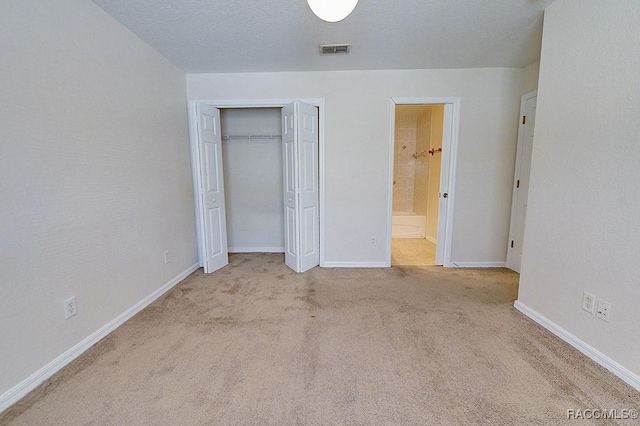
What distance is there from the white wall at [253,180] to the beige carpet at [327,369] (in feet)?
5.31

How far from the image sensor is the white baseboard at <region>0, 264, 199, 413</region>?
4.22 feet

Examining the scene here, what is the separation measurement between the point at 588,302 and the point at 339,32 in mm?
2755

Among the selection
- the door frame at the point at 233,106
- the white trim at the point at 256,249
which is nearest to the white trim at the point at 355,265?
the door frame at the point at 233,106

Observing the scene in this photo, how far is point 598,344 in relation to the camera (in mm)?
1555

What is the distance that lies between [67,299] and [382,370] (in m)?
2.06

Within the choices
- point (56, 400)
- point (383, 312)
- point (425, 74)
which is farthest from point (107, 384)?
point (425, 74)

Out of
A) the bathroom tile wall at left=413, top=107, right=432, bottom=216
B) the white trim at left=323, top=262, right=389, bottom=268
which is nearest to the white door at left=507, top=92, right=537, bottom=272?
the white trim at left=323, top=262, right=389, bottom=268

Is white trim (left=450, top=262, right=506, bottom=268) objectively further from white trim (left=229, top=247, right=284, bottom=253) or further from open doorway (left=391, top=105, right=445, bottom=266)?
white trim (left=229, top=247, right=284, bottom=253)

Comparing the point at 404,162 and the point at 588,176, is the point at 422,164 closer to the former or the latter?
the point at 404,162

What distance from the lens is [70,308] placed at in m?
1.62

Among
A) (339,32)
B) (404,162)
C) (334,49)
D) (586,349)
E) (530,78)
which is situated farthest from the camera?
(404,162)

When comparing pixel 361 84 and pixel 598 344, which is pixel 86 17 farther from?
pixel 598 344

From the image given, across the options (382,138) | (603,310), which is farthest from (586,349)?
(382,138)

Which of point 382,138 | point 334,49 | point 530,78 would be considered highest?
point 334,49
